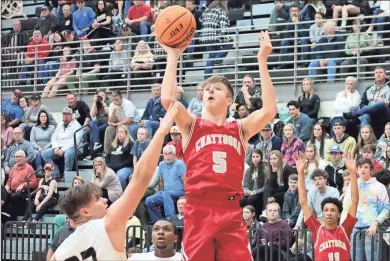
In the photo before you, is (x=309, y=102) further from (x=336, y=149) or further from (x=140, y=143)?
(x=140, y=143)

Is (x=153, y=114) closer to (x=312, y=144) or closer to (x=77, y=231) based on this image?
(x=312, y=144)

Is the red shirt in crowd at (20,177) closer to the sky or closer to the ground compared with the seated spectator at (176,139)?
closer to the ground

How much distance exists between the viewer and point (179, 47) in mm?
8562

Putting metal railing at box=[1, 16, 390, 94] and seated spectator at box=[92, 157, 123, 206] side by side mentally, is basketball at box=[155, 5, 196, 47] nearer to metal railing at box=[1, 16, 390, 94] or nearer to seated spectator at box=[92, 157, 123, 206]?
seated spectator at box=[92, 157, 123, 206]

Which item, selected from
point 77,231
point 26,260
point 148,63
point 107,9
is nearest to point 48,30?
point 107,9

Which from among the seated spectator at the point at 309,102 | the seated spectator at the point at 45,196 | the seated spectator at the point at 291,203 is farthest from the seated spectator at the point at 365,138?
the seated spectator at the point at 45,196

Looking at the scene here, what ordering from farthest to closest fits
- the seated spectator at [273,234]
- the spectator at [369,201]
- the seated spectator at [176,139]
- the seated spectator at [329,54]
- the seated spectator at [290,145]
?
the seated spectator at [329,54] < the seated spectator at [176,139] < the seated spectator at [290,145] < the seated spectator at [273,234] < the spectator at [369,201]

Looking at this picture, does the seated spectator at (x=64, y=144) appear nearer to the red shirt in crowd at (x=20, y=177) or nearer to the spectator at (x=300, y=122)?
Answer: the red shirt in crowd at (x=20, y=177)

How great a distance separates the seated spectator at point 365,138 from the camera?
52.3 ft

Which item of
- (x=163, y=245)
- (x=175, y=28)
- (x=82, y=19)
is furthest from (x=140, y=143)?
(x=175, y=28)

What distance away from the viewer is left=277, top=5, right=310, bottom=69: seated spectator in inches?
767

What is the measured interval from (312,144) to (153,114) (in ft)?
13.6

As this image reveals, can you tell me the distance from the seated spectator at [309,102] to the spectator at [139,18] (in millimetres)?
5271

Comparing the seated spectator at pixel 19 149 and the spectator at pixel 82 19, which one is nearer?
the seated spectator at pixel 19 149
